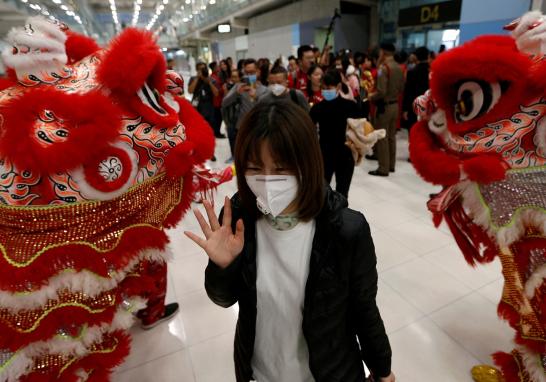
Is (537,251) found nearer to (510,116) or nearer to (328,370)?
(510,116)

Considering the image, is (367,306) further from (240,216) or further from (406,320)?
(406,320)

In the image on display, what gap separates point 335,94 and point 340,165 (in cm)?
57

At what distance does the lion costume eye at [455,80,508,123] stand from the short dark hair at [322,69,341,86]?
4.88 feet

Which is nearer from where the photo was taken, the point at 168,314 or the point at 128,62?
the point at 128,62

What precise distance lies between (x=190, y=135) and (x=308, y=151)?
2.03ft

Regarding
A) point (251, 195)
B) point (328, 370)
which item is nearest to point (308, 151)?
point (251, 195)

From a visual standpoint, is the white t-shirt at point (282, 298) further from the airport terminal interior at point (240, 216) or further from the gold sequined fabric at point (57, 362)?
the gold sequined fabric at point (57, 362)

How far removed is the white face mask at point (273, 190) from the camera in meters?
0.80

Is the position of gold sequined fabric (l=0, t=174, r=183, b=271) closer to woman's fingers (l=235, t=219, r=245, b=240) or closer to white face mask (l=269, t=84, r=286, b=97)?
woman's fingers (l=235, t=219, r=245, b=240)

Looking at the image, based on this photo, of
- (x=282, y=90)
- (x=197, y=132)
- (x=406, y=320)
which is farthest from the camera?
(x=282, y=90)

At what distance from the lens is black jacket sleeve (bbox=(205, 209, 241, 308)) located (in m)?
0.86

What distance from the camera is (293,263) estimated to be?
34.2 inches

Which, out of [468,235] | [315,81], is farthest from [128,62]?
[315,81]

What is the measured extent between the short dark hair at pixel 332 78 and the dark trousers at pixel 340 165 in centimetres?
52
